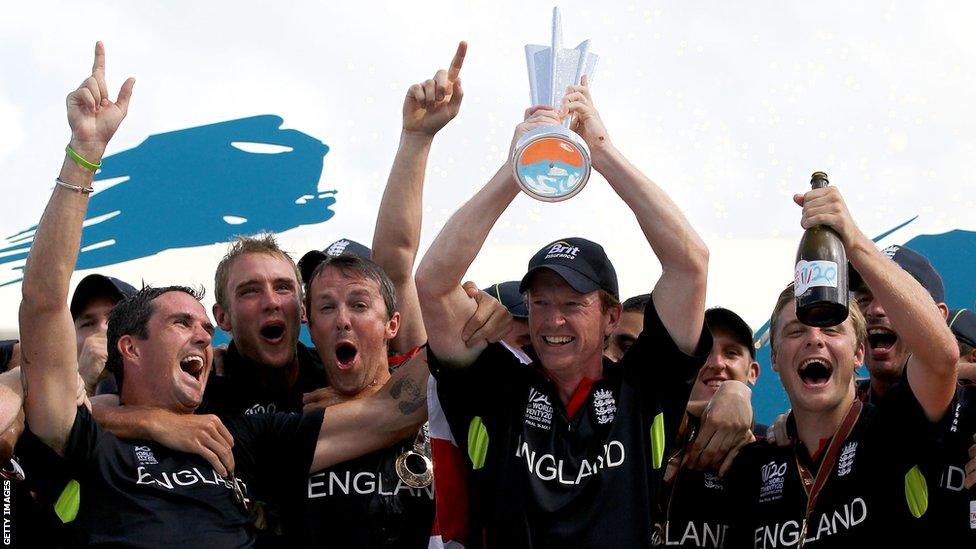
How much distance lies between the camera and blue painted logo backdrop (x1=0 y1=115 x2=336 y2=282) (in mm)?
6375

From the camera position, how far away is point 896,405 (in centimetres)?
350

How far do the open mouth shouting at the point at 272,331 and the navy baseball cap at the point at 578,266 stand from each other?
1.12 meters

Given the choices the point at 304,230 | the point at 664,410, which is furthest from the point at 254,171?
the point at 664,410

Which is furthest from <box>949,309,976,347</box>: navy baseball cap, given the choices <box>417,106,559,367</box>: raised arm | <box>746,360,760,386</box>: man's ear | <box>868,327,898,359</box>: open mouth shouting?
<box>417,106,559,367</box>: raised arm

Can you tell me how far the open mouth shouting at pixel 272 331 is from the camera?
4457mm

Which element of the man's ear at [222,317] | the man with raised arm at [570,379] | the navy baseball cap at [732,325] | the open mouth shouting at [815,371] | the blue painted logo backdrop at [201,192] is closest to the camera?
the man with raised arm at [570,379]

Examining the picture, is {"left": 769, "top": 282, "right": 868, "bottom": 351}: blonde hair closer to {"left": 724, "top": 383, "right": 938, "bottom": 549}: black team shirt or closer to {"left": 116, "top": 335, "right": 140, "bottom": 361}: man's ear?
{"left": 724, "top": 383, "right": 938, "bottom": 549}: black team shirt

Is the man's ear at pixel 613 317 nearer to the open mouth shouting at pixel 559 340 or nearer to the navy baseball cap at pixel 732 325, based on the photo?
the open mouth shouting at pixel 559 340

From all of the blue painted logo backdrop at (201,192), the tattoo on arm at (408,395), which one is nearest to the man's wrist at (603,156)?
the tattoo on arm at (408,395)

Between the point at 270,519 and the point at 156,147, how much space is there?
3.21 meters

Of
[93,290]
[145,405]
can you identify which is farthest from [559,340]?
[93,290]

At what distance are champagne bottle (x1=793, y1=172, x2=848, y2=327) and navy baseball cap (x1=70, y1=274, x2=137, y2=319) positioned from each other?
2.44m

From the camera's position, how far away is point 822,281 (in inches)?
130

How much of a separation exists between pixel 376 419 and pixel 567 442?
0.63 metres
